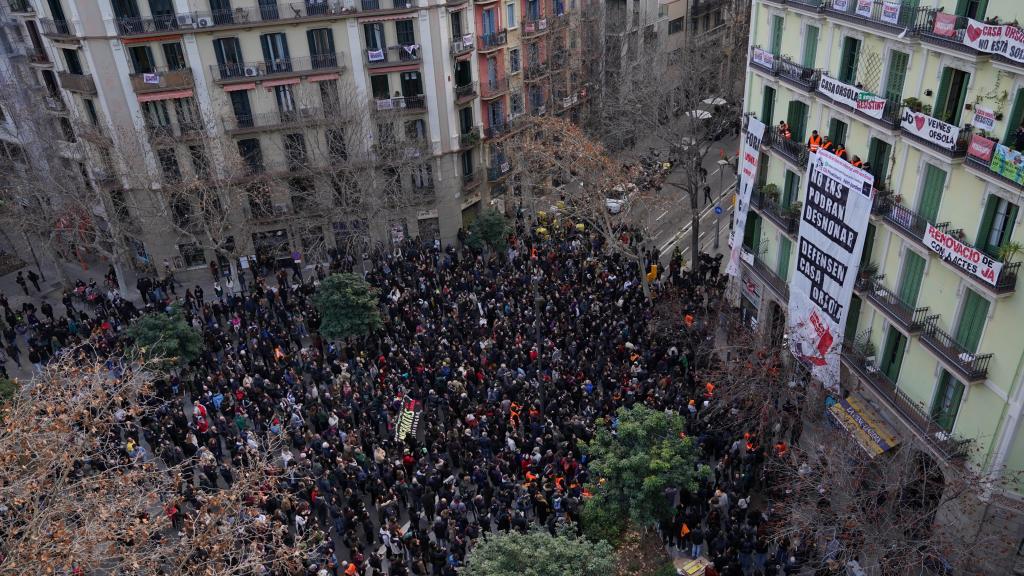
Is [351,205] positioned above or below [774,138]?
below

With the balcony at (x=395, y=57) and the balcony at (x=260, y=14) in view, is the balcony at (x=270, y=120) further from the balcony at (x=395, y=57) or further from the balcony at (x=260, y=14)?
the balcony at (x=260, y=14)

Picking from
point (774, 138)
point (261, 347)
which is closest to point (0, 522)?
point (261, 347)

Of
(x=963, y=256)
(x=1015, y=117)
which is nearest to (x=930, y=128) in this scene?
(x=1015, y=117)

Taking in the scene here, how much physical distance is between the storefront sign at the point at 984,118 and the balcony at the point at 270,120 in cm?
2894

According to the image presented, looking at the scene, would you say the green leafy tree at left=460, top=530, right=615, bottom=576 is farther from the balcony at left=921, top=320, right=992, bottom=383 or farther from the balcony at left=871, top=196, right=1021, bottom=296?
the balcony at left=871, top=196, right=1021, bottom=296

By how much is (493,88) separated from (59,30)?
21.9 meters

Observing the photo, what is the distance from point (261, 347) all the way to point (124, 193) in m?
15.7

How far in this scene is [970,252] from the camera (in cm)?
1864

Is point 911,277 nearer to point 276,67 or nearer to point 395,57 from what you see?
point 395,57

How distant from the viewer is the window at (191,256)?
40.7m

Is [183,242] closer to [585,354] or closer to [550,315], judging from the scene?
[550,315]

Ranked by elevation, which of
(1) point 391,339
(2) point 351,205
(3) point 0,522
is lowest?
(1) point 391,339

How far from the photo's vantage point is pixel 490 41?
42.9 metres

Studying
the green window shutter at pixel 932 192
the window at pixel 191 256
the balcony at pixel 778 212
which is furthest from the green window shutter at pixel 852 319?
the window at pixel 191 256
